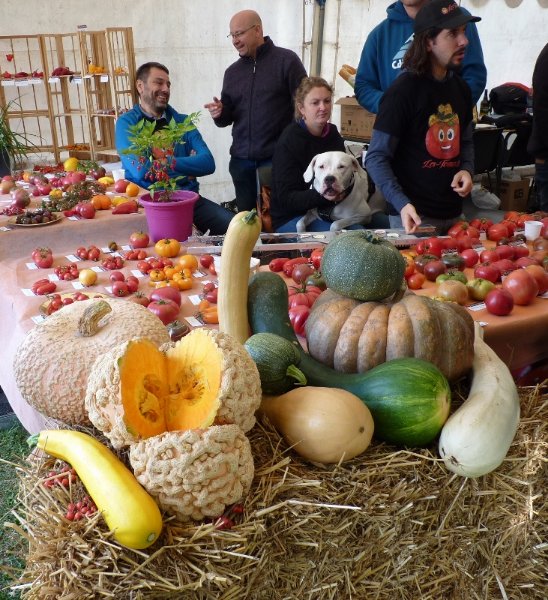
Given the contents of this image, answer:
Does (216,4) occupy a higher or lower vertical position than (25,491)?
higher

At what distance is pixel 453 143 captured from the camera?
11.3 feet

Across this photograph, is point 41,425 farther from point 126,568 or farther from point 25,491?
point 126,568

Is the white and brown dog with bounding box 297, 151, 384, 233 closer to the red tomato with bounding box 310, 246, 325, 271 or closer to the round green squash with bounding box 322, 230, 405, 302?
the red tomato with bounding box 310, 246, 325, 271

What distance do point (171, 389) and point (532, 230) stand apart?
264 cm

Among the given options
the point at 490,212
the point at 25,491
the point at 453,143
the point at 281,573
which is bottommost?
the point at 490,212

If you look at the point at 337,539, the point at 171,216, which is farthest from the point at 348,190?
the point at 337,539

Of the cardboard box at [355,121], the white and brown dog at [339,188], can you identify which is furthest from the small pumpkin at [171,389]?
the cardboard box at [355,121]

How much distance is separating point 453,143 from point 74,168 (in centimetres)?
333

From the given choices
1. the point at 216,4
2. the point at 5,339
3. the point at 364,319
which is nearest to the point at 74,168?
the point at 5,339

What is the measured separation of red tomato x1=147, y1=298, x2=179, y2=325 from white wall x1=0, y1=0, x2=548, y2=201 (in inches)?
238

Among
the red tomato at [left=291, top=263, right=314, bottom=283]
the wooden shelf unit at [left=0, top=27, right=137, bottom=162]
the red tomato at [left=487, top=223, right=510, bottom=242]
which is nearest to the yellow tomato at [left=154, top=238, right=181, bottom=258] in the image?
the red tomato at [left=291, top=263, right=314, bottom=283]

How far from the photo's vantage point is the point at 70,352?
1396 millimetres

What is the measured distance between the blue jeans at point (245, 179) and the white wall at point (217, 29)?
8.92 ft

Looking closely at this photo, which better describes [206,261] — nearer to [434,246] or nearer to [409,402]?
[434,246]
